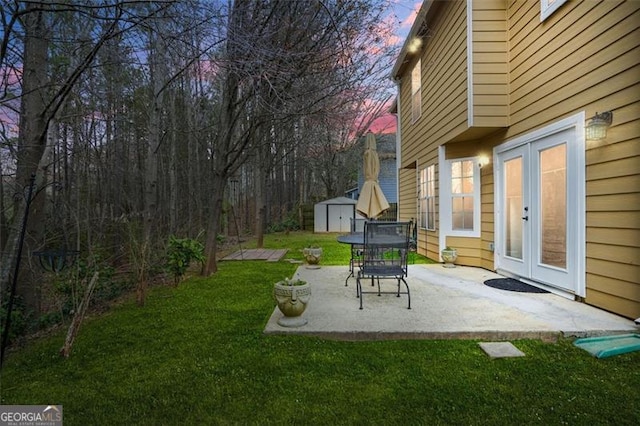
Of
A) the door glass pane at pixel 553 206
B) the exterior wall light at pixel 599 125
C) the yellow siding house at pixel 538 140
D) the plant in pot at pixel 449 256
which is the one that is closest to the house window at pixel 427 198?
the yellow siding house at pixel 538 140

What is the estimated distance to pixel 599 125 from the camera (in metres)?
3.21

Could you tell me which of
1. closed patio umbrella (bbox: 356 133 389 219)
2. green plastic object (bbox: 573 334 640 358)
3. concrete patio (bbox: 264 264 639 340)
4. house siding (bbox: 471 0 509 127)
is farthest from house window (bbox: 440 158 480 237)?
green plastic object (bbox: 573 334 640 358)

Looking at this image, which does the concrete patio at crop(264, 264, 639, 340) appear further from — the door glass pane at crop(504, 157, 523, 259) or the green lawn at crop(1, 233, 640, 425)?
the door glass pane at crop(504, 157, 523, 259)

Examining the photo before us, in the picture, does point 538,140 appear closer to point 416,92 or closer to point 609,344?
point 609,344

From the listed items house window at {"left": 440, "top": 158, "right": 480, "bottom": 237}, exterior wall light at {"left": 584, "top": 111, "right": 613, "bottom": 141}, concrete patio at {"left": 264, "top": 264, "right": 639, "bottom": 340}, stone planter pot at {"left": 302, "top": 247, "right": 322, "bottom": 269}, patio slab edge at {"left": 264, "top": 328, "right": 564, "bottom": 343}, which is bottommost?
patio slab edge at {"left": 264, "top": 328, "right": 564, "bottom": 343}

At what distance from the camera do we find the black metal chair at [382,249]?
12.3ft

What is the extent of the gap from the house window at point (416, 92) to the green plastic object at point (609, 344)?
6.04m

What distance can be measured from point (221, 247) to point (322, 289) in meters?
6.77

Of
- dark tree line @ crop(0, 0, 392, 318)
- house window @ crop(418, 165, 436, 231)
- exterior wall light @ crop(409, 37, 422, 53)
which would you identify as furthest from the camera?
exterior wall light @ crop(409, 37, 422, 53)

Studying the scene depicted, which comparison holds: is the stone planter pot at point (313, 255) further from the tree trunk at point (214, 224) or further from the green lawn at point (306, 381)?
the green lawn at point (306, 381)

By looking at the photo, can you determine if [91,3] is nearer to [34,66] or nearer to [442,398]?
[34,66]

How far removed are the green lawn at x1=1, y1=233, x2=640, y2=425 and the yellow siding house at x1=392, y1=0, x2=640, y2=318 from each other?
1394 mm

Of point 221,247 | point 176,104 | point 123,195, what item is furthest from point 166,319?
point 176,104

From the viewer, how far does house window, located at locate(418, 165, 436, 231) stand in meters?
6.82
